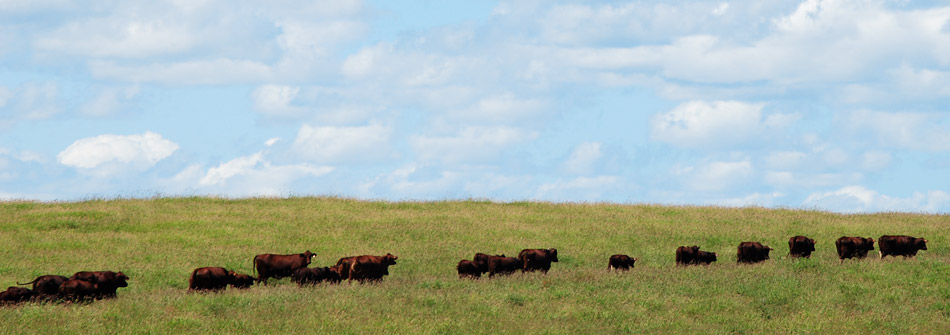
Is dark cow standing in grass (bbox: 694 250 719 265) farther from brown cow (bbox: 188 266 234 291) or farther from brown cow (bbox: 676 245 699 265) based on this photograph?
brown cow (bbox: 188 266 234 291)

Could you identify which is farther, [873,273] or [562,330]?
[873,273]

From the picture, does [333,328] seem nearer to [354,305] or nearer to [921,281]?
[354,305]

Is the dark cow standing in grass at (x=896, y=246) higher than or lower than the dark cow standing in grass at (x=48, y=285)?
higher

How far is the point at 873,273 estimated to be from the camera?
2561 centimetres

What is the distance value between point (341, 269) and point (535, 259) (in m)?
5.90

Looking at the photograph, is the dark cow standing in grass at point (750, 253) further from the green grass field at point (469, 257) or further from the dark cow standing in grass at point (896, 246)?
the dark cow standing in grass at point (896, 246)

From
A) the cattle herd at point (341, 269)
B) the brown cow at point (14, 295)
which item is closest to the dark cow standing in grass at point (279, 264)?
the cattle herd at point (341, 269)

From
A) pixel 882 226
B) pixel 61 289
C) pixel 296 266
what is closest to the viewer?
pixel 61 289

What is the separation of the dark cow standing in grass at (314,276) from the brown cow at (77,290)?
5101mm

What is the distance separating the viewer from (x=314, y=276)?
2473 cm

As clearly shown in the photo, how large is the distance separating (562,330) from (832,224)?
27530mm

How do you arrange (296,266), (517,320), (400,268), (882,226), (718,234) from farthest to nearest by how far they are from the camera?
(882,226) < (718,234) < (400,268) < (296,266) < (517,320)

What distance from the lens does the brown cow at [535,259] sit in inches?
1091

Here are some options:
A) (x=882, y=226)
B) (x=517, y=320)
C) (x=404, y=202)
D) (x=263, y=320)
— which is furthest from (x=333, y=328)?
(x=882, y=226)
